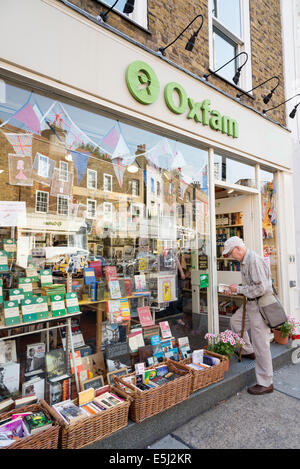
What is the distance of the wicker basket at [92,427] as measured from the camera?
2.19m

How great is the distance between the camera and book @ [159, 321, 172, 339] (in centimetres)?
405

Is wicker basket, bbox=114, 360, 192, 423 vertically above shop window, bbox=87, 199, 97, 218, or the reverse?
shop window, bbox=87, 199, 97, 218

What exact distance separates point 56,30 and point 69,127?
0.91m

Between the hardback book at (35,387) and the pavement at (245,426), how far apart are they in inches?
45.5

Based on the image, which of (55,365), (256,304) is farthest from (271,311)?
(55,365)

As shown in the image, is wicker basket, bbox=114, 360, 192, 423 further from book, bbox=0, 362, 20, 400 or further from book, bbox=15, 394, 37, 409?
book, bbox=0, 362, 20, 400

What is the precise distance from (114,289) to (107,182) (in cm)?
161

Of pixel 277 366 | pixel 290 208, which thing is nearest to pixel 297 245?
pixel 290 208

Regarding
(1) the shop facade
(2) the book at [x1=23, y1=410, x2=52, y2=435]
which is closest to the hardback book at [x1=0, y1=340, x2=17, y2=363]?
(2) the book at [x1=23, y1=410, x2=52, y2=435]

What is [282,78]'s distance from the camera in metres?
6.17

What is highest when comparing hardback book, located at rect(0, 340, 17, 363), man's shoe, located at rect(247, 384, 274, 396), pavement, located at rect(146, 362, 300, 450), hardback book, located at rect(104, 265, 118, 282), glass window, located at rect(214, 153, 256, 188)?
glass window, located at rect(214, 153, 256, 188)

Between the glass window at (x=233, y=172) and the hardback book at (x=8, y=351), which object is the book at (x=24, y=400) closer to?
the hardback book at (x=8, y=351)

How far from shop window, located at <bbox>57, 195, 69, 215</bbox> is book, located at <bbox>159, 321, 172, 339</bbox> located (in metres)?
2.09
